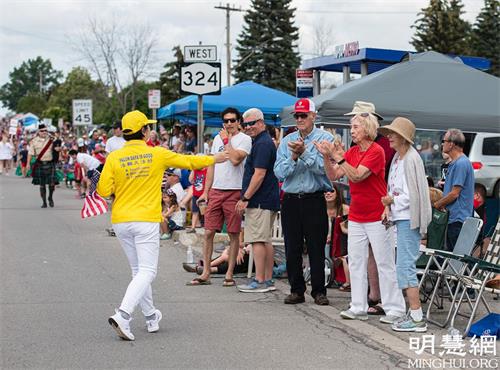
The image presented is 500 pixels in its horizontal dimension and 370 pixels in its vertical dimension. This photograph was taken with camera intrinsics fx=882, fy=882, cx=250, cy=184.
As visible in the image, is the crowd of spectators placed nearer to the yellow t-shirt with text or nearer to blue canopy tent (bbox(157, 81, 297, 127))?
the yellow t-shirt with text

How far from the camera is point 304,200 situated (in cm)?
935

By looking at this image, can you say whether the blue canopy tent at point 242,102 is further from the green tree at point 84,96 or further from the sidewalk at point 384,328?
the green tree at point 84,96

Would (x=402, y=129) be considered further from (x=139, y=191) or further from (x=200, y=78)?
(x=200, y=78)

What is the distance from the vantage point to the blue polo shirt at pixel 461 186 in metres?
9.52

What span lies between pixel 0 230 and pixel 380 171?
10457 millimetres

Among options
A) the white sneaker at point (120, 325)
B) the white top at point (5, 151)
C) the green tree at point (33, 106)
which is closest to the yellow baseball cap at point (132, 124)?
the white sneaker at point (120, 325)

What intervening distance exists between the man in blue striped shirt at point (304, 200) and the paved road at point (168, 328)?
31 centimetres

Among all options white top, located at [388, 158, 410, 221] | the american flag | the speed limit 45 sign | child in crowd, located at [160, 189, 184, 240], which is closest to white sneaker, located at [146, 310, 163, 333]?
the american flag

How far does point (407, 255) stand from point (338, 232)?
8.00 ft

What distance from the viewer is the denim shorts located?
316 inches

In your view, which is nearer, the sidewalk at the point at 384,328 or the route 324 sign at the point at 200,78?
the sidewalk at the point at 384,328

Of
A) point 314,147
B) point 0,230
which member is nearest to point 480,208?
point 314,147

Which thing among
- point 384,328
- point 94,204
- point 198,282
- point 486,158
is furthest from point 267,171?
point 486,158

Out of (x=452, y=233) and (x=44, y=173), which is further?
(x=44, y=173)
